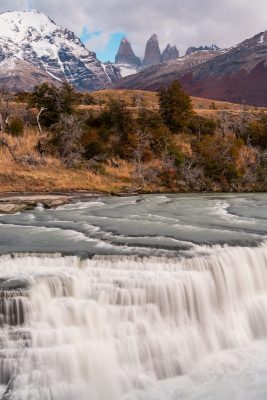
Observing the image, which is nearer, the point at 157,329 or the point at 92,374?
the point at 92,374

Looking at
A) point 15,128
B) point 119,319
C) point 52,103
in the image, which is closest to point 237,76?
point 52,103

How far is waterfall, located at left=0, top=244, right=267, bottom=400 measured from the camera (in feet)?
35.1

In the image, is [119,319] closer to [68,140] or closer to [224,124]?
[68,140]

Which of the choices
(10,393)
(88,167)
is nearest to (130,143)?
(88,167)

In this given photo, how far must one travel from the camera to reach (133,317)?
12.4 metres

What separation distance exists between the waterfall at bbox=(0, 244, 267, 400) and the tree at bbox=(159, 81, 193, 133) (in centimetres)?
3400

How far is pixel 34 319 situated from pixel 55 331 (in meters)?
0.57

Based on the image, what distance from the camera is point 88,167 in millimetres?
36219

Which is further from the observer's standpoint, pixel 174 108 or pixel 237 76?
pixel 237 76

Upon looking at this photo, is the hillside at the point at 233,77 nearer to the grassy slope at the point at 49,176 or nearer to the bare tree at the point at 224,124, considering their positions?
the bare tree at the point at 224,124

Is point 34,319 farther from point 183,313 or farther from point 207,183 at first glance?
point 207,183

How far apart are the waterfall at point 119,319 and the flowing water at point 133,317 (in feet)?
0.08

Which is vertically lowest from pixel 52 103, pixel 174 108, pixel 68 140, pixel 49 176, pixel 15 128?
pixel 49 176

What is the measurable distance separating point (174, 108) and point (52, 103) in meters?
12.5
